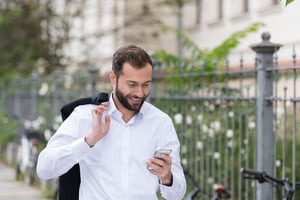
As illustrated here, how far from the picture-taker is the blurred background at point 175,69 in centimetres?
758

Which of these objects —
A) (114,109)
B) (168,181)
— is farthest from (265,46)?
(168,181)

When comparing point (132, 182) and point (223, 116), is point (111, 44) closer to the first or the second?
point (223, 116)

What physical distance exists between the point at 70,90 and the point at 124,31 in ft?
48.3

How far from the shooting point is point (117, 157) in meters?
3.72

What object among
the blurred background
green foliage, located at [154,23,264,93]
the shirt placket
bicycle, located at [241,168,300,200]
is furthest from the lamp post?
the shirt placket

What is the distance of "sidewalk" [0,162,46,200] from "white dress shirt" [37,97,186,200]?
26.1 feet

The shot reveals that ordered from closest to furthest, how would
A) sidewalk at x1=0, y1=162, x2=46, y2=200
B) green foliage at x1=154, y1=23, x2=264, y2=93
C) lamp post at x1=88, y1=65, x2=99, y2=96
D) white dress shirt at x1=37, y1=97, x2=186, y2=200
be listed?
1. white dress shirt at x1=37, y1=97, x2=186, y2=200
2. green foliage at x1=154, y1=23, x2=264, y2=93
3. lamp post at x1=88, y1=65, x2=99, y2=96
4. sidewalk at x1=0, y1=162, x2=46, y2=200

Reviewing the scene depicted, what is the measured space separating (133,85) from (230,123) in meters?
4.63

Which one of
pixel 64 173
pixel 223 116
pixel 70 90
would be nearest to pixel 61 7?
pixel 70 90

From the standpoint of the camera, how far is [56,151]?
3652 millimetres

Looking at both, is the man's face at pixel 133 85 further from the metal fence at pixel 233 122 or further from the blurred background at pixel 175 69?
the metal fence at pixel 233 122

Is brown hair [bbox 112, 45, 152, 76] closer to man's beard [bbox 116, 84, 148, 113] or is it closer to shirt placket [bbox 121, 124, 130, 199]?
man's beard [bbox 116, 84, 148, 113]

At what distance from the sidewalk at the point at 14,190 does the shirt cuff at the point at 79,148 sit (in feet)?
26.6

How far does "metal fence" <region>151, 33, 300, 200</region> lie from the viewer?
6.45 meters
